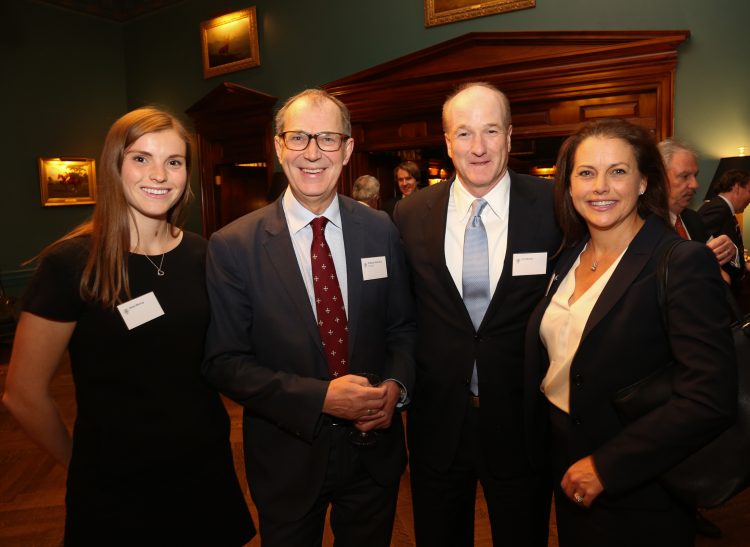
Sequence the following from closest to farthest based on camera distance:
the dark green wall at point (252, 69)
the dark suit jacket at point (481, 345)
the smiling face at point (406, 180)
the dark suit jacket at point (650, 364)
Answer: the dark suit jacket at point (650, 364), the dark suit jacket at point (481, 345), the dark green wall at point (252, 69), the smiling face at point (406, 180)

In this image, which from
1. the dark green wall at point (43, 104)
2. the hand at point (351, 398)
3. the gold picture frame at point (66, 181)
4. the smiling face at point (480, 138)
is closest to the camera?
the hand at point (351, 398)

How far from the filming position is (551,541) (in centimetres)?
272

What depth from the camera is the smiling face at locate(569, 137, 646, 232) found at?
1.60 metres

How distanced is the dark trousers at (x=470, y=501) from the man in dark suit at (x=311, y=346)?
199mm

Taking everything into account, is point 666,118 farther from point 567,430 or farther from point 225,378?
point 225,378

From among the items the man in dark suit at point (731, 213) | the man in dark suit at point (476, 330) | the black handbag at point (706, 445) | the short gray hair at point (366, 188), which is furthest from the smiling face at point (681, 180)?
the short gray hair at point (366, 188)

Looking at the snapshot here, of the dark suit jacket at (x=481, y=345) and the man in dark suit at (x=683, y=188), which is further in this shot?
the man in dark suit at (x=683, y=188)

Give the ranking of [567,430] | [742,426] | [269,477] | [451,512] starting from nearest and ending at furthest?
1. [742,426]
2. [567,430]
3. [269,477]
4. [451,512]

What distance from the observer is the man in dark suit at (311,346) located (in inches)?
64.1

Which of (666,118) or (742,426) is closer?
(742,426)

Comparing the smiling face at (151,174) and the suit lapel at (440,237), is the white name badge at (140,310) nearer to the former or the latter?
the smiling face at (151,174)

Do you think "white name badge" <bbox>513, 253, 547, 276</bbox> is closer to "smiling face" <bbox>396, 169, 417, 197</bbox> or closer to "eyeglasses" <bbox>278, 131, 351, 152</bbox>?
"eyeglasses" <bbox>278, 131, 351, 152</bbox>

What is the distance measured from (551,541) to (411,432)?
4.19ft

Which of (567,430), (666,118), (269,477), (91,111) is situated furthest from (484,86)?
(91,111)
